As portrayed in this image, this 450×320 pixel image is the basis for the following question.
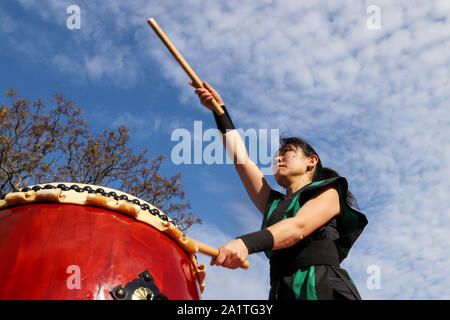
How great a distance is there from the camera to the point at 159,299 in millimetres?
1618

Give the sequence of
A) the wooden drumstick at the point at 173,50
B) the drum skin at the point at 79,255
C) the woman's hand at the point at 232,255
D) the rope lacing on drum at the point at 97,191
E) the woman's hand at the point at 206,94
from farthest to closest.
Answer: the woman's hand at the point at 206,94 < the wooden drumstick at the point at 173,50 < the rope lacing on drum at the point at 97,191 < the woman's hand at the point at 232,255 < the drum skin at the point at 79,255

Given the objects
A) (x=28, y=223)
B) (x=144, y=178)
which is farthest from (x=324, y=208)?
(x=144, y=178)

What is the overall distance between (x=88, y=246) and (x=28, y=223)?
31 centimetres

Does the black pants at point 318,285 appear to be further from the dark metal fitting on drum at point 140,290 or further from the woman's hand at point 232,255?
the dark metal fitting on drum at point 140,290

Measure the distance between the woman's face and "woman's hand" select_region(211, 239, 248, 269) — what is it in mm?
960

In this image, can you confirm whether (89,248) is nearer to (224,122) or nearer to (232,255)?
(232,255)

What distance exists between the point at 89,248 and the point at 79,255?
5 centimetres

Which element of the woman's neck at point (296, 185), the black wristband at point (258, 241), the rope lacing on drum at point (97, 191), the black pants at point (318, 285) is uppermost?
the woman's neck at point (296, 185)

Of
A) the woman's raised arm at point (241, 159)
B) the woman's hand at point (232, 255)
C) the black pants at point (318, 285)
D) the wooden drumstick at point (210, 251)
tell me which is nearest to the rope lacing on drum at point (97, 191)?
the wooden drumstick at point (210, 251)

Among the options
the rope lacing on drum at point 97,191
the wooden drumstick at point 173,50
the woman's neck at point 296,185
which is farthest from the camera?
the woman's neck at point 296,185

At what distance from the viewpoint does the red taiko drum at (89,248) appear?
1539 mm

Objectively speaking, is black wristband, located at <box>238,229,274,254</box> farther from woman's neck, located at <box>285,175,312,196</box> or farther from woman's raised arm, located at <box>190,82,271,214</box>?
woman's raised arm, located at <box>190,82,271,214</box>

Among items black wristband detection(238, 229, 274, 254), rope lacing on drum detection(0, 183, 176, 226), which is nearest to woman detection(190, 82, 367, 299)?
black wristband detection(238, 229, 274, 254)
